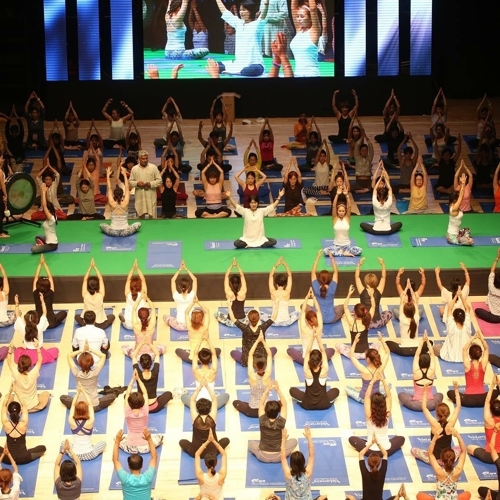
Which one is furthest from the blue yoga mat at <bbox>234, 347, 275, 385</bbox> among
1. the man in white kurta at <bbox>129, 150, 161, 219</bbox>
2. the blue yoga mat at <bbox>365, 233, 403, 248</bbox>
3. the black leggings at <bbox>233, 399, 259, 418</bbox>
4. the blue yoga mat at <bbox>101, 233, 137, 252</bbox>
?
the man in white kurta at <bbox>129, 150, 161, 219</bbox>

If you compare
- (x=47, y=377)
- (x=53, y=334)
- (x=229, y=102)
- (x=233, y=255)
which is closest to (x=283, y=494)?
(x=47, y=377)

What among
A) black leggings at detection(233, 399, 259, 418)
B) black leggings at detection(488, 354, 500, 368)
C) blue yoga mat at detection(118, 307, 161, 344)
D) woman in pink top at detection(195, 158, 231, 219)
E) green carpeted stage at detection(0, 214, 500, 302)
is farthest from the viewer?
woman in pink top at detection(195, 158, 231, 219)

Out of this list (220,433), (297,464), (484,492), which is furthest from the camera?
(220,433)

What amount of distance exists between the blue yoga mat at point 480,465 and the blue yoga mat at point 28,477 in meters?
4.89

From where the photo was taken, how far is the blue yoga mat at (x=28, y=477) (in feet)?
52.8

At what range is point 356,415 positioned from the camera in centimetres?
1739

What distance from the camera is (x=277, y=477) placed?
1636 centimetres

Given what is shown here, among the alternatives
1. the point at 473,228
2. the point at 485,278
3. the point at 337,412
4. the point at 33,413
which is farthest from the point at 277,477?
the point at 473,228

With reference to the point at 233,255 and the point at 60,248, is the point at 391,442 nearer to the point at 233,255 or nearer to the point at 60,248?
the point at 233,255

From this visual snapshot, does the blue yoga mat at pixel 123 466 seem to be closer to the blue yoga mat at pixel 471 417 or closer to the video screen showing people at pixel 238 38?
the blue yoga mat at pixel 471 417

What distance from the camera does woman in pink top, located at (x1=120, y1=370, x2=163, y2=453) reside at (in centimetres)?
1617

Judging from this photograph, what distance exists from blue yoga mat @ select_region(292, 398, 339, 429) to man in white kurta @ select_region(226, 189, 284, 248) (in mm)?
3612

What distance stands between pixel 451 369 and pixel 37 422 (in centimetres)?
512

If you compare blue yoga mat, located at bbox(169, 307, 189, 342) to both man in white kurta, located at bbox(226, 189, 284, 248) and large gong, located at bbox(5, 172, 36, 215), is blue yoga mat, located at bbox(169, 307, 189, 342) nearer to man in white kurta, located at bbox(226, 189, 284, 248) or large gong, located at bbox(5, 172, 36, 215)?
man in white kurta, located at bbox(226, 189, 284, 248)
